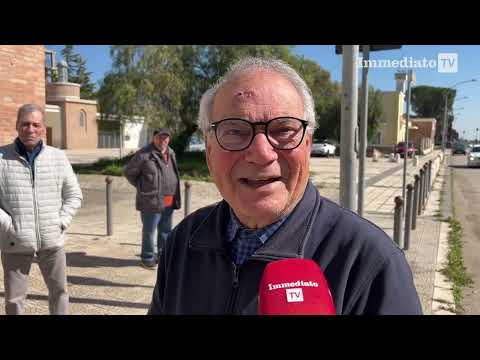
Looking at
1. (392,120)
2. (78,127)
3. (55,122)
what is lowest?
(78,127)

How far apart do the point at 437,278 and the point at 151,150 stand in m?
4.03

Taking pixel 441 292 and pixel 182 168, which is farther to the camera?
pixel 182 168

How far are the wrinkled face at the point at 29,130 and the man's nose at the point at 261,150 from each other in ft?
8.98

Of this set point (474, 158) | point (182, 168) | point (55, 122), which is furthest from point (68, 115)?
point (474, 158)

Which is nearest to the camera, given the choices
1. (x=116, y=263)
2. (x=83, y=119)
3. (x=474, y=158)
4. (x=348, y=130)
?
(x=348, y=130)

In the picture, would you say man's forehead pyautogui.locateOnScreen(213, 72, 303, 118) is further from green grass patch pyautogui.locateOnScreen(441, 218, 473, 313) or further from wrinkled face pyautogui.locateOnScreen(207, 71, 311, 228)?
A: green grass patch pyautogui.locateOnScreen(441, 218, 473, 313)

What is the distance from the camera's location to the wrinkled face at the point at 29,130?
11.6 feet

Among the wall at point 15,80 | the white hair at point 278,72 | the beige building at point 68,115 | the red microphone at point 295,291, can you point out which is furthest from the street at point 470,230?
the beige building at point 68,115

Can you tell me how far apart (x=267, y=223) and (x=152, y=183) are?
4.30 meters

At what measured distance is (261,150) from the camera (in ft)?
4.60

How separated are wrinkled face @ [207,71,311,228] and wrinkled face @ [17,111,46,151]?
2.56 metres

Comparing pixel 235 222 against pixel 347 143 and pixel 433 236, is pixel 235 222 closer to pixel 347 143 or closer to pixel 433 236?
pixel 347 143

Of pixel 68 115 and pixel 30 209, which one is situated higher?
pixel 68 115

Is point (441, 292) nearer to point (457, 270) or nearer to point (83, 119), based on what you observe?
point (457, 270)
